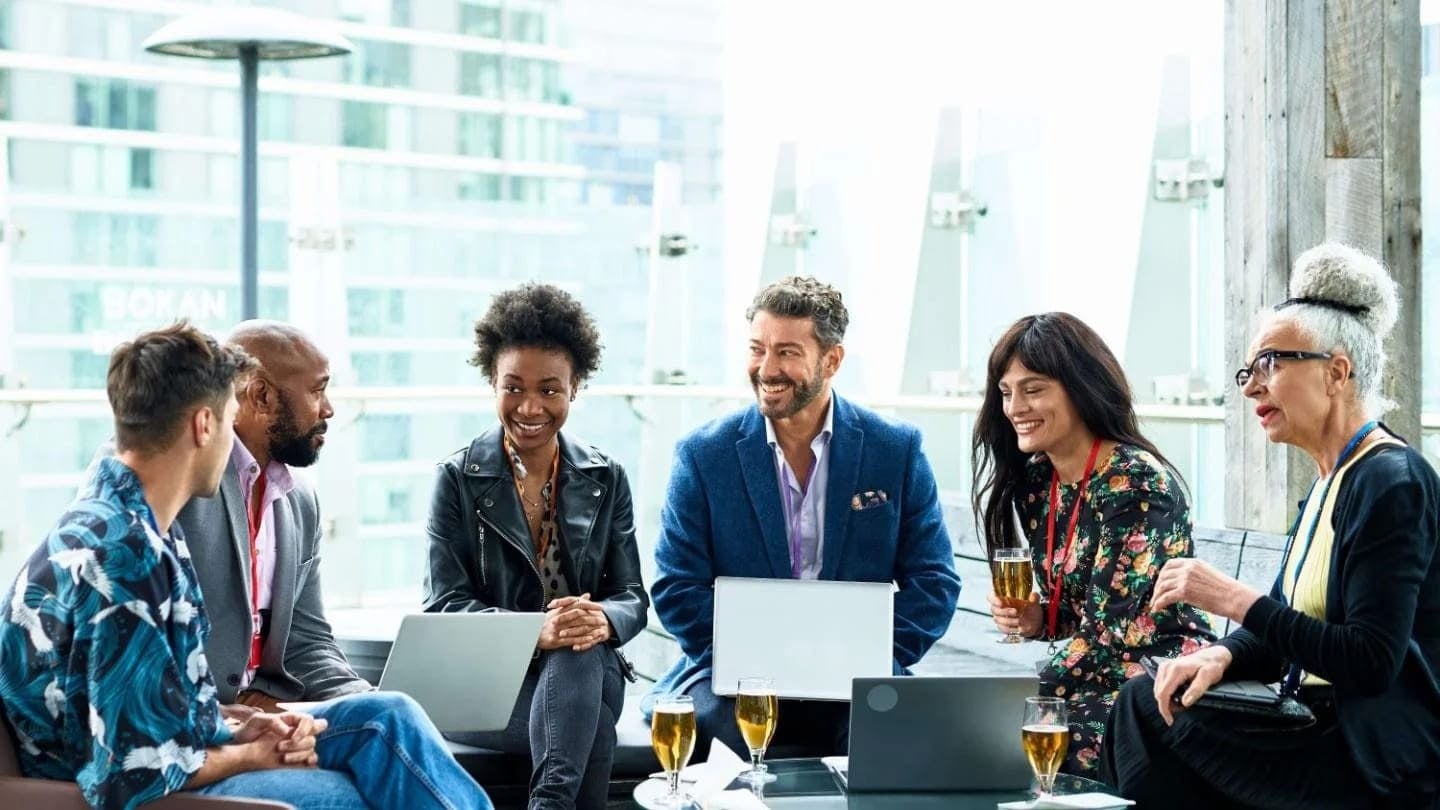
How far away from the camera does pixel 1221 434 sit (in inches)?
173

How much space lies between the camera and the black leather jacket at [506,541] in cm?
334

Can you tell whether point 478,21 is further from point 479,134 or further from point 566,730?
point 566,730

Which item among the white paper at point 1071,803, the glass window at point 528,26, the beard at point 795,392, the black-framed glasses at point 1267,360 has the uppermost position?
the glass window at point 528,26

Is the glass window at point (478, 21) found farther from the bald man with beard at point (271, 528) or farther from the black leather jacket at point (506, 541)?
the bald man with beard at point (271, 528)

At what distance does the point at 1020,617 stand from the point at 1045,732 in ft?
2.47

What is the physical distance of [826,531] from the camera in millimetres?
3439

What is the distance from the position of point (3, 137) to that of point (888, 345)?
135 inches

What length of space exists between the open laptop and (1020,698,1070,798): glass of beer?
0.98 metres

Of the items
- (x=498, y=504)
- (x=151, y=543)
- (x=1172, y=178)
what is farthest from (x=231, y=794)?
(x=1172, y=178)

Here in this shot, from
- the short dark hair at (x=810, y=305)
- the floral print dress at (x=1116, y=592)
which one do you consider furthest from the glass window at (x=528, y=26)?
the floral print dress at (x=1116, y=592)

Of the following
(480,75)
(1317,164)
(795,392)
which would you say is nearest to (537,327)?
(795,392)

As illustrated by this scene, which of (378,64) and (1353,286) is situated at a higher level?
(378,64)

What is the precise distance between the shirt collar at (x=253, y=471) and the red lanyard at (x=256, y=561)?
2 centimetres

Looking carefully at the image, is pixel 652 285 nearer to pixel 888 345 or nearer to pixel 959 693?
pixel 888 345
